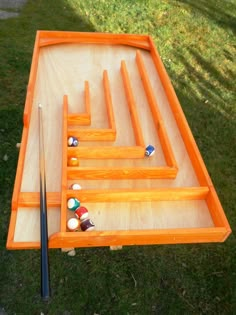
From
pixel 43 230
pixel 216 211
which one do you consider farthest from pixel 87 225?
pixel 216 211

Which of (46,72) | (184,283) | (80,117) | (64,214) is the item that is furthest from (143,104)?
(184,283)

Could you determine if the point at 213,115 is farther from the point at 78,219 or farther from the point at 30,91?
the point at 78,219

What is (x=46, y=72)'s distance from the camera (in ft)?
13.8

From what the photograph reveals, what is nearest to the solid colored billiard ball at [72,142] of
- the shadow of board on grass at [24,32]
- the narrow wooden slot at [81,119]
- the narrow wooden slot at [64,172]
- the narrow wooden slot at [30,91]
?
the narrow wooden slot at [64,172]

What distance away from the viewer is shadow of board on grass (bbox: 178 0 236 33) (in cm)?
862

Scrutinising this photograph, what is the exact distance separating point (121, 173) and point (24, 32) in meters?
5.45

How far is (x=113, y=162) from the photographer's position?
3.14 m

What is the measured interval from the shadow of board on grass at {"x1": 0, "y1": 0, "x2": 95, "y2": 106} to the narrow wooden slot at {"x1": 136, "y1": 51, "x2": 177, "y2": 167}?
222cm

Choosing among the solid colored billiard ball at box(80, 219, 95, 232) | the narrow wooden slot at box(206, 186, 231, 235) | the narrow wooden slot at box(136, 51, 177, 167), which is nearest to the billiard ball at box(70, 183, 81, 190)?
the solid colored billiard ball at box(80, 219, 95, 232)

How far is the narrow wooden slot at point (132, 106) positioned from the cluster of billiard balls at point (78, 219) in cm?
92

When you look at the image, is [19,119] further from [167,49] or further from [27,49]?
[167,49]

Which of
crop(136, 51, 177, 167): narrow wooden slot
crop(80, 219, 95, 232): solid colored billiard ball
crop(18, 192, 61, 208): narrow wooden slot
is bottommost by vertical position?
crop(18, 192, 61, 208): narrow wooden slot

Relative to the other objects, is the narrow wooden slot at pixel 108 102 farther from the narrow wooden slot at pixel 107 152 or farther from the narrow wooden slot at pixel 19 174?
the narrow wooden slot at pixel 19 174

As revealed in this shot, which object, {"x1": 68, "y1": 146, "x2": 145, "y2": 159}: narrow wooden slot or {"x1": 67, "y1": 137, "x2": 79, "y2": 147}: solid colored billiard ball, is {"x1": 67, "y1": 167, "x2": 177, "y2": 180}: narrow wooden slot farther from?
{"x1": 67, "y1": 137, "x2": 79, "y2": 147}: solid colored billiard ball
